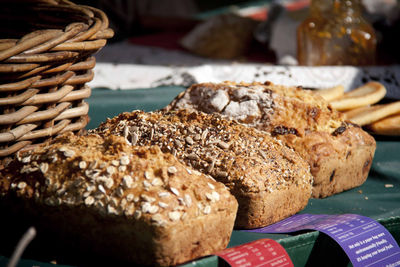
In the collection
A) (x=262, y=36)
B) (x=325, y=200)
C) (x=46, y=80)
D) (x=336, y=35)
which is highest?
(x=46, y=80)

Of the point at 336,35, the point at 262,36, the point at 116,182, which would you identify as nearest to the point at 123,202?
the point at 116,182

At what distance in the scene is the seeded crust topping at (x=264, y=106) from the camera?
1151 millimetres

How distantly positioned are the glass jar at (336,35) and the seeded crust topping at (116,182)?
54.4 inches

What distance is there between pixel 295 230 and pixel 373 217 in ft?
0.79

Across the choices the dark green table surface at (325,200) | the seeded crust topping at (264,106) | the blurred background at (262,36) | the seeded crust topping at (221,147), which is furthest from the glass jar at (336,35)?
the seeded crust topping at (221,147)

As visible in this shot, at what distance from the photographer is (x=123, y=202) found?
2.40 ft

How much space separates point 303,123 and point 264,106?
0.11 metres

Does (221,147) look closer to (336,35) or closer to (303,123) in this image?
(303,123)

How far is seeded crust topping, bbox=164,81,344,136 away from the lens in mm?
1151

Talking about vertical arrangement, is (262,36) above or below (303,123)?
below

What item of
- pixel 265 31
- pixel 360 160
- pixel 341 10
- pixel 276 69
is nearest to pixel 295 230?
pixel 360 160

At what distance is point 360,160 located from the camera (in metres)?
1.22

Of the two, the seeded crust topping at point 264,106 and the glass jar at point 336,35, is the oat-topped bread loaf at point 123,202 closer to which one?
the seeded crust topping at point 264,106

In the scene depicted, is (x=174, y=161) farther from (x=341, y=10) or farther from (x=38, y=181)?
(x=341, y=10)
